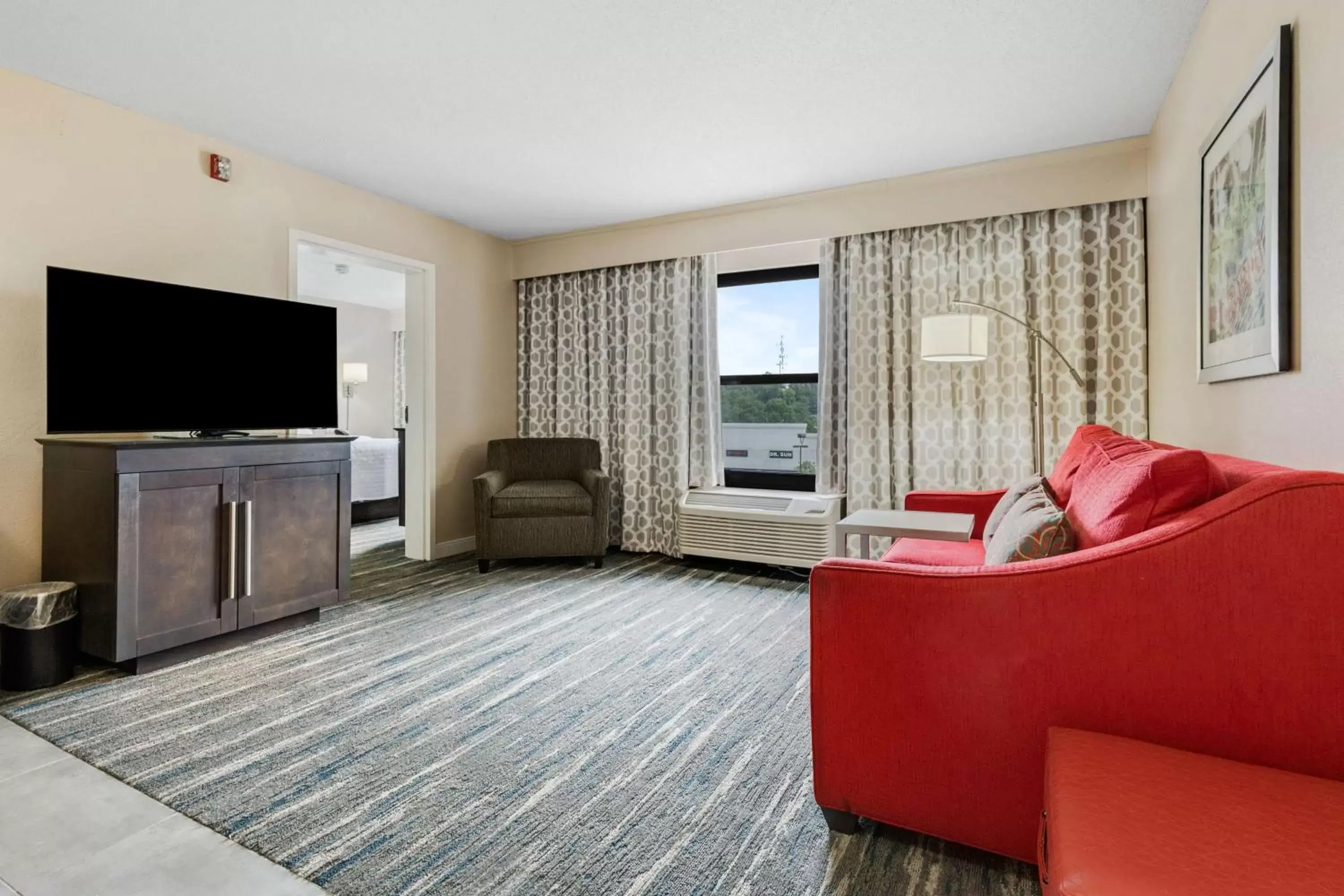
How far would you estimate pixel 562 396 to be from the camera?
205 inches

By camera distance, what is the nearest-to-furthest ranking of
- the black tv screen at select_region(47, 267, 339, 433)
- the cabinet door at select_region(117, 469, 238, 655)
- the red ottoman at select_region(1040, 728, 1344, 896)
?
the red ottoman at select_region(1040, 728, 1344, 896)
the cabinet door at select_region(117, 469, 238, 655)
the black tv screen at select_region(47, 267, 339, 433)

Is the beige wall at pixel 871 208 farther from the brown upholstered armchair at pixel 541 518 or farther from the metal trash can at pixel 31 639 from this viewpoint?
the metal trash can at pixel 31 639

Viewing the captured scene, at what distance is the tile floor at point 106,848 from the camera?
1409mm

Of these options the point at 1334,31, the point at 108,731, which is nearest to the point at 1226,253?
the point at 1334,31

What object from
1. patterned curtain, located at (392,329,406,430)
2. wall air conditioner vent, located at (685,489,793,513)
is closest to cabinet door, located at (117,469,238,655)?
wall air conditioner vent, located at (685,489,793,513)

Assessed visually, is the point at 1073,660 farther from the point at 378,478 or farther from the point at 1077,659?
the point at 378,478

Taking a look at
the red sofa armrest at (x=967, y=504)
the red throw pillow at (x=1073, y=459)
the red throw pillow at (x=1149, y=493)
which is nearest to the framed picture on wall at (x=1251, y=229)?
the red throw pillow at (x=1073, y=459)

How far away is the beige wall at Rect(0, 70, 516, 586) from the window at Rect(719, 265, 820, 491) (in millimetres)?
2348

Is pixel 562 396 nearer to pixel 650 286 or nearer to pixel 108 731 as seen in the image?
pixel 650 286

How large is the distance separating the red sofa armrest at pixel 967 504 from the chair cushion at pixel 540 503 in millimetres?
2172

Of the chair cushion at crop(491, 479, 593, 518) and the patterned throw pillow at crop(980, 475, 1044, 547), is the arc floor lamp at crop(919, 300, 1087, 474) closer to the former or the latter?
the patterned throw pillow at crop(980, 475, 1044, 547)

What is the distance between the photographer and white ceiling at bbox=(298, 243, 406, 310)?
5.92 meters

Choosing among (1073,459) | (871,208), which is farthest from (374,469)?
(1073,459)

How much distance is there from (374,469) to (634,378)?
3.08 metres
